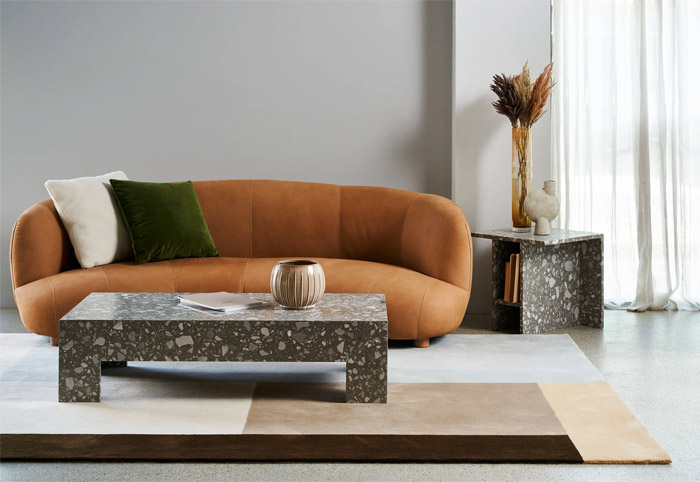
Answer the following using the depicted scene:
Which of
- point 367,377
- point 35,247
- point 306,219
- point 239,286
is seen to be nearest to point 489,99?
point 306,219

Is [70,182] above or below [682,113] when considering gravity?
below

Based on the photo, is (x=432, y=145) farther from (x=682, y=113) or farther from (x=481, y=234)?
(x=682, y=113)

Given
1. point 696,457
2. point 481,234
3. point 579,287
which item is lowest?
point 696,457

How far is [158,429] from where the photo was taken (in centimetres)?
282

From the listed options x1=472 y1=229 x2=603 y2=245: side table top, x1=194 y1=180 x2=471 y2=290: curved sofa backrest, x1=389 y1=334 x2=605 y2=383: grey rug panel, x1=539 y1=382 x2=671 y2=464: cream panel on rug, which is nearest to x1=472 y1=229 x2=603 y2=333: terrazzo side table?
x1=472 y1=229 x2=603 y2=245: side table top

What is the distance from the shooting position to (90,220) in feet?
14.2

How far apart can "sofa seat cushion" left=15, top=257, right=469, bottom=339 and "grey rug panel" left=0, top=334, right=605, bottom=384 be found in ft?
0.54

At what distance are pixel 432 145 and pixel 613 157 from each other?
1.19 meters

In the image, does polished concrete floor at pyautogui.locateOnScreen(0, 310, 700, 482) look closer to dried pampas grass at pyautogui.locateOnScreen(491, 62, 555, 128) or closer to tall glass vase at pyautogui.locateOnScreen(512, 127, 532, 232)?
tall glass vase at pyautogui.locateOnScreen(512, 127, 532, 232)

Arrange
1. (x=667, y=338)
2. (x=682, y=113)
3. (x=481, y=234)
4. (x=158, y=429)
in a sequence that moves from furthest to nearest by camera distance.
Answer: (x=682, y=113) < (x=481, y=234) < (x=667, y=338) < (x=158, y=429)

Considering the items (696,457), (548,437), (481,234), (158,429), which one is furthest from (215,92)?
(696,457)

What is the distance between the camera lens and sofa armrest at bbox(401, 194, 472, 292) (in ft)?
13.9

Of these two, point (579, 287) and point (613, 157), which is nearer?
point (579, 287)

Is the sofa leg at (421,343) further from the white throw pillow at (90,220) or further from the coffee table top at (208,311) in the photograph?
the white throw pillow at (90,220)
